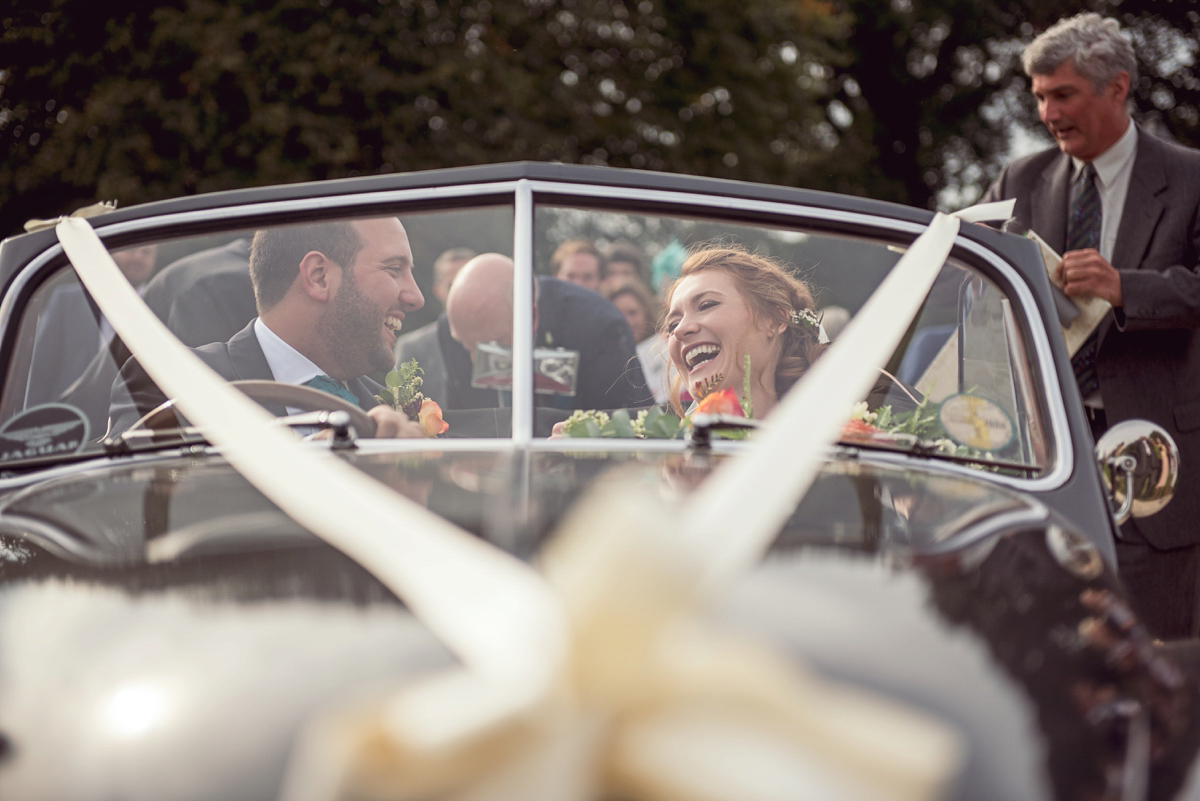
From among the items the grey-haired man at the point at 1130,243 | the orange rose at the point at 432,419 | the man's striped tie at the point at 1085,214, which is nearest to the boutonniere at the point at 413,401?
the orange rose at the point at 432,419

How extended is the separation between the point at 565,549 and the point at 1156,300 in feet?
8.73

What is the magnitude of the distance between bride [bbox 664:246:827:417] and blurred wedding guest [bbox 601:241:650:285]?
19cm

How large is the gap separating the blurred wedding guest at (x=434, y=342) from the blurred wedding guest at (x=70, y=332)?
1.92ft

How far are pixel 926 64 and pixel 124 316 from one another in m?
20.8

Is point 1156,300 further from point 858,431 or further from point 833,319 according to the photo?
point 858,431

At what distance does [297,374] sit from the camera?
2273mm

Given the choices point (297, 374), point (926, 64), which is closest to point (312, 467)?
point (297, 374)

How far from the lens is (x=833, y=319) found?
8.16ft

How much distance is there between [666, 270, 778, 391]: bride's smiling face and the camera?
2.34 meters

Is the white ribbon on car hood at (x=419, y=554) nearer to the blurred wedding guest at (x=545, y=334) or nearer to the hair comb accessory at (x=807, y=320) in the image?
the blurred wedding guest at (x=545, y=334)

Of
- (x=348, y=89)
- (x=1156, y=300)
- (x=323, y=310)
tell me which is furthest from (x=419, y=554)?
(x=348, y=89)

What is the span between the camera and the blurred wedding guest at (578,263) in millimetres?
2369

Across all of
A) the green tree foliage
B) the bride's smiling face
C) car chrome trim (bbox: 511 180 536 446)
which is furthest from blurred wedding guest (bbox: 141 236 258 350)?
the green tree foliage

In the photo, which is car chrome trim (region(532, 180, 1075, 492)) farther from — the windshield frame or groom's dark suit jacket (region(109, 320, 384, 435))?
groom's dark suit jacket (region(109, 320, 384, 435))
